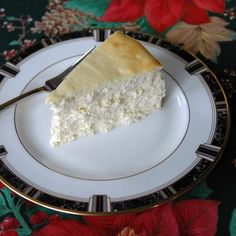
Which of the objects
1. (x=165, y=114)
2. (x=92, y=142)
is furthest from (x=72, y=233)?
(x=165, y=114)

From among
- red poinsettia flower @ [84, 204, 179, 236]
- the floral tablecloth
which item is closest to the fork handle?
the floral tablecloth

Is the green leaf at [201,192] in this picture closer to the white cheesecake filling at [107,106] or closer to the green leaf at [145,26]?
the white cheesecake filling at [107,106]

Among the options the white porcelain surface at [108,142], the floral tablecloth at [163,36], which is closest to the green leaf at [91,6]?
the floral tablecloth at [163,36]

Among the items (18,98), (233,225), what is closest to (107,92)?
(18,98)

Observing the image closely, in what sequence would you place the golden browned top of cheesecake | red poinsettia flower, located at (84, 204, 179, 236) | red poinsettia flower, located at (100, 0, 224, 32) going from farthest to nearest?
1. red poinsettia flower, located at (100, 0, 224, 32)
2. the golden browned top of cheesecake
3. red poinsettia flower, located at (84, 204, 179, 236)

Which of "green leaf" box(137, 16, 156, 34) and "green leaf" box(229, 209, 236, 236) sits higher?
"green leaf" box(137, 16, 156, 34)

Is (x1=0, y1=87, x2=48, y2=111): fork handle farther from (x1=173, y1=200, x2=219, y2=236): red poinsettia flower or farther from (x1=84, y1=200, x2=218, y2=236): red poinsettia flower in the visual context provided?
(x1=173, y1=200, x2=219, y2=236): red poinsettia flower
